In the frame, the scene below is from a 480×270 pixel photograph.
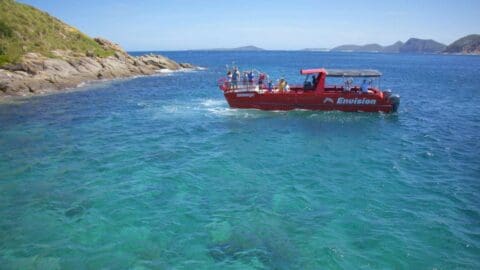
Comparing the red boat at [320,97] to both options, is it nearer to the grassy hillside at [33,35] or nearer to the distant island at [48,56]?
the distant island at [48,56]

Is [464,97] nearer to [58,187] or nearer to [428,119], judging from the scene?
[428,119]

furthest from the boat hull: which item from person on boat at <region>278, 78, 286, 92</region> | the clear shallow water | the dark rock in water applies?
the dark rock in water

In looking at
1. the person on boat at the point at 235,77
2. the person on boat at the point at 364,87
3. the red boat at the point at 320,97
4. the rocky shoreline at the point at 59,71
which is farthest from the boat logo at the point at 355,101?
the rocky shoreline at the point at 59,71

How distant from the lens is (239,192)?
16.3 metres

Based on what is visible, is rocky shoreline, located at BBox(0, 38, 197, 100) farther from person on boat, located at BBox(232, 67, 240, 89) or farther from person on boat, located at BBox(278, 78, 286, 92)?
person on boat, located at BBox(278, 78, 286, 92)

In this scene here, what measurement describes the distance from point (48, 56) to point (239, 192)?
45833 millimetres

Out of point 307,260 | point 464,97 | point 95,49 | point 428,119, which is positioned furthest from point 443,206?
point 95,49

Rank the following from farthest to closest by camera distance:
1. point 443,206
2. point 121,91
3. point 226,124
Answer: point 121,91, point 226,124, point 443,206

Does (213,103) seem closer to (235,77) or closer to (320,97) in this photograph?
(235,77)

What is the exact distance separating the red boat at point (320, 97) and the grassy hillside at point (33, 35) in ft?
104

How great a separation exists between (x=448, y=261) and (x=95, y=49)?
66861mm

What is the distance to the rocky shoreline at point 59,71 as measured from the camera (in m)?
42.4

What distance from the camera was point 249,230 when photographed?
42.4ft

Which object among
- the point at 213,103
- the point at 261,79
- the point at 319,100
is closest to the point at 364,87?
the point at 319,100
